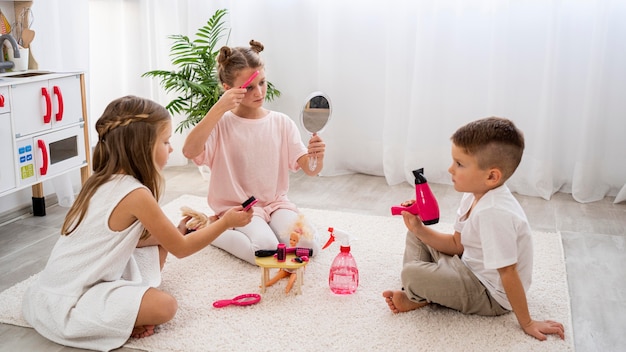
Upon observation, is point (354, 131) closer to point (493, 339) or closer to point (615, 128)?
point (615, 128)

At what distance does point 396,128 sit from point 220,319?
189 cm

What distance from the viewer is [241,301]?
2090mm

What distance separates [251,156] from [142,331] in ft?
2.72

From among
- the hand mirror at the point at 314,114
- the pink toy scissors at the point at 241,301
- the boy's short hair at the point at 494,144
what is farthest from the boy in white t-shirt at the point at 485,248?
the hand mirror at the point at 314,114

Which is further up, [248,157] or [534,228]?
[248,157]

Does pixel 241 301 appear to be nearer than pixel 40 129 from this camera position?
Yes

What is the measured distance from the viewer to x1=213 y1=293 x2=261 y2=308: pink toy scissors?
6.82 feet

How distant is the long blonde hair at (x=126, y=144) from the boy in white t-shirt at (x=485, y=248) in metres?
0.77

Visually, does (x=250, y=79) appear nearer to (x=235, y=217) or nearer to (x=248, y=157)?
(x=248, y=157)

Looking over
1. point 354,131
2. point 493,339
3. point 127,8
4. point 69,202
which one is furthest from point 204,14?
point 493,339

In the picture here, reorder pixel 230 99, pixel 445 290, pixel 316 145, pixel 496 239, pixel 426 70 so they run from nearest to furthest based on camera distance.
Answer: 1. pixel 496 239
2. pixel 445 290
3. pixel 230 99
4. pixel 316 145
5. pixel 426 70

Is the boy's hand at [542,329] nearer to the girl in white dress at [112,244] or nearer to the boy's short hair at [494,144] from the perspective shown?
the boy's short hair at [494,144]

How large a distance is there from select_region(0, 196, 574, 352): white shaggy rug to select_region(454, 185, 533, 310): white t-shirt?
132mm

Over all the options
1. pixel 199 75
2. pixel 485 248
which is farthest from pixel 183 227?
pixel 199 75
